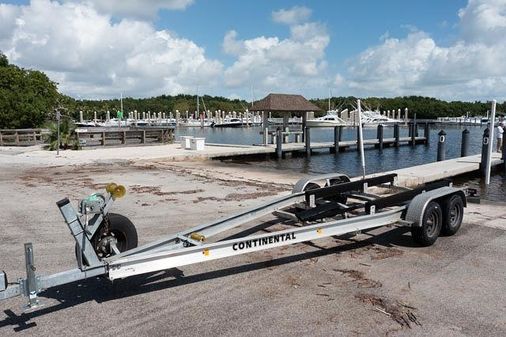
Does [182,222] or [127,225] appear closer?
[127,225]

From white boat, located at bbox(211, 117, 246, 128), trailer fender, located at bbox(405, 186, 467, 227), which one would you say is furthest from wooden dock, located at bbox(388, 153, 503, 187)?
white boat, located at bbox(211, 117, 246, 128)

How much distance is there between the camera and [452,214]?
7375 mm

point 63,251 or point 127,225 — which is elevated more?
point 127,225

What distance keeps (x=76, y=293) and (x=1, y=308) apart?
28.2 inches

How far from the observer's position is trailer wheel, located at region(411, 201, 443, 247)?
261 inches

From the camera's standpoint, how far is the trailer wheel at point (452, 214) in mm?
7176

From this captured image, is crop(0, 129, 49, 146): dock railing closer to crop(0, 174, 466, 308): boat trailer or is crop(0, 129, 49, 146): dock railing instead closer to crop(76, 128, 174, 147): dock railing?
crop(76, 128, 174, 147): dock railing

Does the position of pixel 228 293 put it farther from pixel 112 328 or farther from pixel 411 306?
pixel 411 306

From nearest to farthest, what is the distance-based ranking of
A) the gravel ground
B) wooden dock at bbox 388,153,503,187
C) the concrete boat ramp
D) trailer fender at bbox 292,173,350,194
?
the gravel ground < trailer fender at bbox 292,173,350,194 < wooden dock at bbox 388,153,503,187 < the concrete boat ramp

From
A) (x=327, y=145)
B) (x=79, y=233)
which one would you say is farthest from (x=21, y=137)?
(x=79, y=233)

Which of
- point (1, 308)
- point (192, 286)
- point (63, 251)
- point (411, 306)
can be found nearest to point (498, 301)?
point (411, 306)

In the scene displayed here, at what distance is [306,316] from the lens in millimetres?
4586

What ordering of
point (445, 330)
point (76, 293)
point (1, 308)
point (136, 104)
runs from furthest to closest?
point (136, 104)
point (76, 293)
point (1, 308)
point (445, 330)

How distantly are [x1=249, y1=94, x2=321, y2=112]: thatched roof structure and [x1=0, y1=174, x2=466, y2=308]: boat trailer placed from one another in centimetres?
2543
